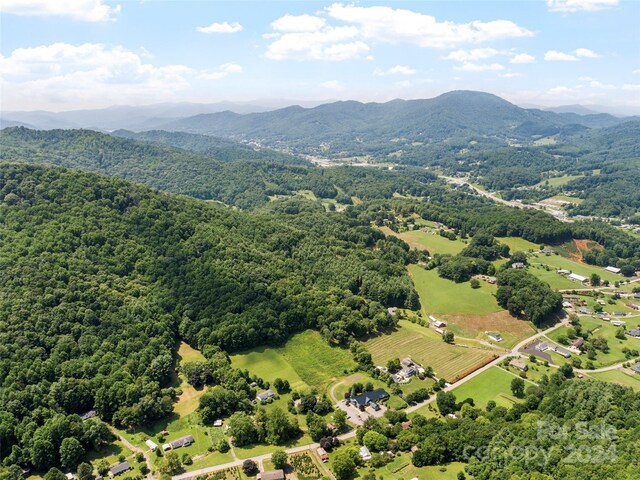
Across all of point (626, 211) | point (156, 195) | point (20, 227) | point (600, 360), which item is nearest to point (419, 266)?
point (600, 360)

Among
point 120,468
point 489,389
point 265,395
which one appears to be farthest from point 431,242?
point 120,468

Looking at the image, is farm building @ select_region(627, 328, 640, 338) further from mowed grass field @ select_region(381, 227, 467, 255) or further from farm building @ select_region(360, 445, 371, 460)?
farm building @ select_region(360, 445, 371, 460)

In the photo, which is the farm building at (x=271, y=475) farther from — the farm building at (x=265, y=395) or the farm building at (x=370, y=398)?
the farm building at (x=370, y=398)

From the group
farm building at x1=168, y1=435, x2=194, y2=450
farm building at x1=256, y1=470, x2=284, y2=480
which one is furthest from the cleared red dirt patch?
farm building at x1=168, y1=435, x2=194, y2=450

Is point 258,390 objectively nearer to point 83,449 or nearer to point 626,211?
point 83,449

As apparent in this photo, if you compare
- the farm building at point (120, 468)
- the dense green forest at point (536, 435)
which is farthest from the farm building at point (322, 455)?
the farm building at point (120, 468)

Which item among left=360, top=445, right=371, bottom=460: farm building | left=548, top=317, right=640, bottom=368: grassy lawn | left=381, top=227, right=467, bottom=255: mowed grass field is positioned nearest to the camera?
left=360, top=445, right=371, bottom=460: farm building
